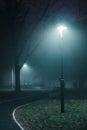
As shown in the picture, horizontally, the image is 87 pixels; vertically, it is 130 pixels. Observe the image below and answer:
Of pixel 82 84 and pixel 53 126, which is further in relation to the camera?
pixel 82 84

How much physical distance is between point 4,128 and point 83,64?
1828 inches

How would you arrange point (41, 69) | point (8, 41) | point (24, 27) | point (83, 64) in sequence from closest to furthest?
1. point (24, 27)
2. point (83, 64)
3. point (8, 41)
4. point (41, 69)

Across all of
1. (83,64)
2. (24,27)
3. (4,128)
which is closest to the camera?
(4,128)

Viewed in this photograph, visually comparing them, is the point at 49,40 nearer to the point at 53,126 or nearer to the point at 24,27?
the point at 24,27

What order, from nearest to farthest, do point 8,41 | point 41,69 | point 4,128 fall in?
point 4,128 → point 8,41 → point 41,69

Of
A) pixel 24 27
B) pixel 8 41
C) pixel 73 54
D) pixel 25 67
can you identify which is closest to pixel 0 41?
pixel 8 41

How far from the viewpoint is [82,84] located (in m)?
61.2

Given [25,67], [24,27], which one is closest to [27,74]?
[25,67]

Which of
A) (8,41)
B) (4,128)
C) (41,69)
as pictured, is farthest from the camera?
(41,69)

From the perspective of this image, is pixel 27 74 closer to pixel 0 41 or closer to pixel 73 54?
pixel 0 41

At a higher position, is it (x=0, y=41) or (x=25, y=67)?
(x=0, y=41)

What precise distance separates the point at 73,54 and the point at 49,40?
887 centimetres

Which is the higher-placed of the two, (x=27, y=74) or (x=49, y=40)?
(x=49, y=40)

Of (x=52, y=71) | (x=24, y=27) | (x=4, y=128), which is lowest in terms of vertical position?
(x=4, y=128)
